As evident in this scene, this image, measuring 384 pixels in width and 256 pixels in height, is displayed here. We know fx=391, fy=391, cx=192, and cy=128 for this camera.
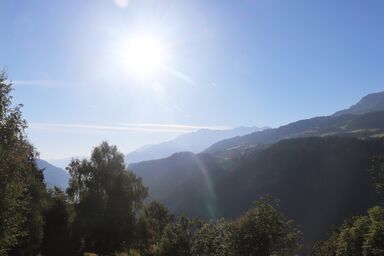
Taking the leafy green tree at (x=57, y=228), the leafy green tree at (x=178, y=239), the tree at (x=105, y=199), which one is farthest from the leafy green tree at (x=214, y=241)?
the leafy green tree at (x=57, y=228)

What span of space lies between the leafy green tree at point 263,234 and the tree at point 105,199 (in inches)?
1064

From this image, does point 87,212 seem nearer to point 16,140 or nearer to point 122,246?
point 122,246

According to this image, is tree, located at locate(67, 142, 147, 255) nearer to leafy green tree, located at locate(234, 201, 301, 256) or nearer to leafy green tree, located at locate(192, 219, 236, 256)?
leafy green tree, located at locate(192, 219, 236, 256)

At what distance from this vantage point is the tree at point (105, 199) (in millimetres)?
59000

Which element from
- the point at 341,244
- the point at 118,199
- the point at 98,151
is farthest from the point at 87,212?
the point at 341,244

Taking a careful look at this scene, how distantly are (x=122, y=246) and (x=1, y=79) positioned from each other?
37.9m

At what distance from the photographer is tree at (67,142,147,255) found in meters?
59.0

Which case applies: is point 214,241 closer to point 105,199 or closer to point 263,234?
point 263,234

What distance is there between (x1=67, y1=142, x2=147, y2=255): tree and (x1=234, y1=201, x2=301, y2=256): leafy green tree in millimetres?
27028

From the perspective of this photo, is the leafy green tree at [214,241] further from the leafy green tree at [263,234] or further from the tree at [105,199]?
the tree at [105,199]

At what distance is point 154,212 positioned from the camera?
101 metres

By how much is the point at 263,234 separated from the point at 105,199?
1242 inches

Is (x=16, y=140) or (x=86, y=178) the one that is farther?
(x=86, y=178)

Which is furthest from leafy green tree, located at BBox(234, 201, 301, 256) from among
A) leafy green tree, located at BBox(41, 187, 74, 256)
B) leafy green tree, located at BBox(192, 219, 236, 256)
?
leafy green tree, located at BBox(41, 187, 74, 256)
